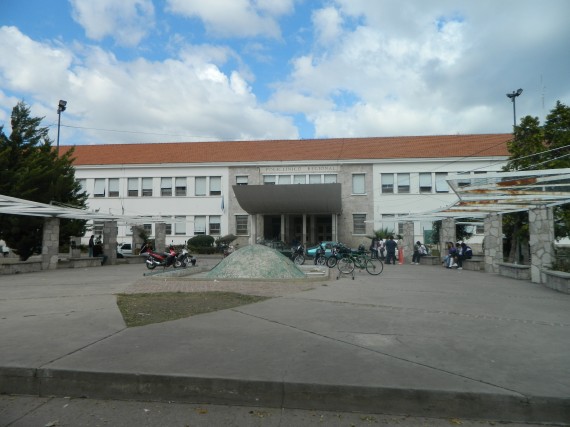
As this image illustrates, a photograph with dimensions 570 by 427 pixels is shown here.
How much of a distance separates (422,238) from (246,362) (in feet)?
133

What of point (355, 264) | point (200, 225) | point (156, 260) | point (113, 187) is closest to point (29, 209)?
point (156, 260)

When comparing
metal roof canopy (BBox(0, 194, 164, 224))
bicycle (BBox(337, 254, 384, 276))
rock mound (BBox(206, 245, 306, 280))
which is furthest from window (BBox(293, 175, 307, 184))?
rock mound (BBox(206, 245, 306, 280))

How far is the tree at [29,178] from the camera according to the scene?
22.0 m

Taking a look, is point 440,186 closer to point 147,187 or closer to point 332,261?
point 332,261

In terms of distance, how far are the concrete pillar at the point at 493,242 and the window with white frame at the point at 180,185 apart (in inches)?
1300

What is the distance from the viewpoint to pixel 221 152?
47969 millimetres

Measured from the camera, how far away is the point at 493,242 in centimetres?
1988

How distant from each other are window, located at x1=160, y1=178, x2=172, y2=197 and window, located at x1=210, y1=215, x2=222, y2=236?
18.2 ft

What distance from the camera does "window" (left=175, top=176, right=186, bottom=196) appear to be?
46344 millimetres

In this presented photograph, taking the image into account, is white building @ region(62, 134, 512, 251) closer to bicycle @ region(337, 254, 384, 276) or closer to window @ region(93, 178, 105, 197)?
window @ region(93, 178, 105, 197)

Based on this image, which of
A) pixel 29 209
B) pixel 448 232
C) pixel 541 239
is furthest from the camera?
pixel 448 232

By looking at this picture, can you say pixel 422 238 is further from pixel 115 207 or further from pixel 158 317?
pixel 158 317

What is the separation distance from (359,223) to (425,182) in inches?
303

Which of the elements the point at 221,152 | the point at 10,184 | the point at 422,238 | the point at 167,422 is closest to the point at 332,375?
the point at 167,422
